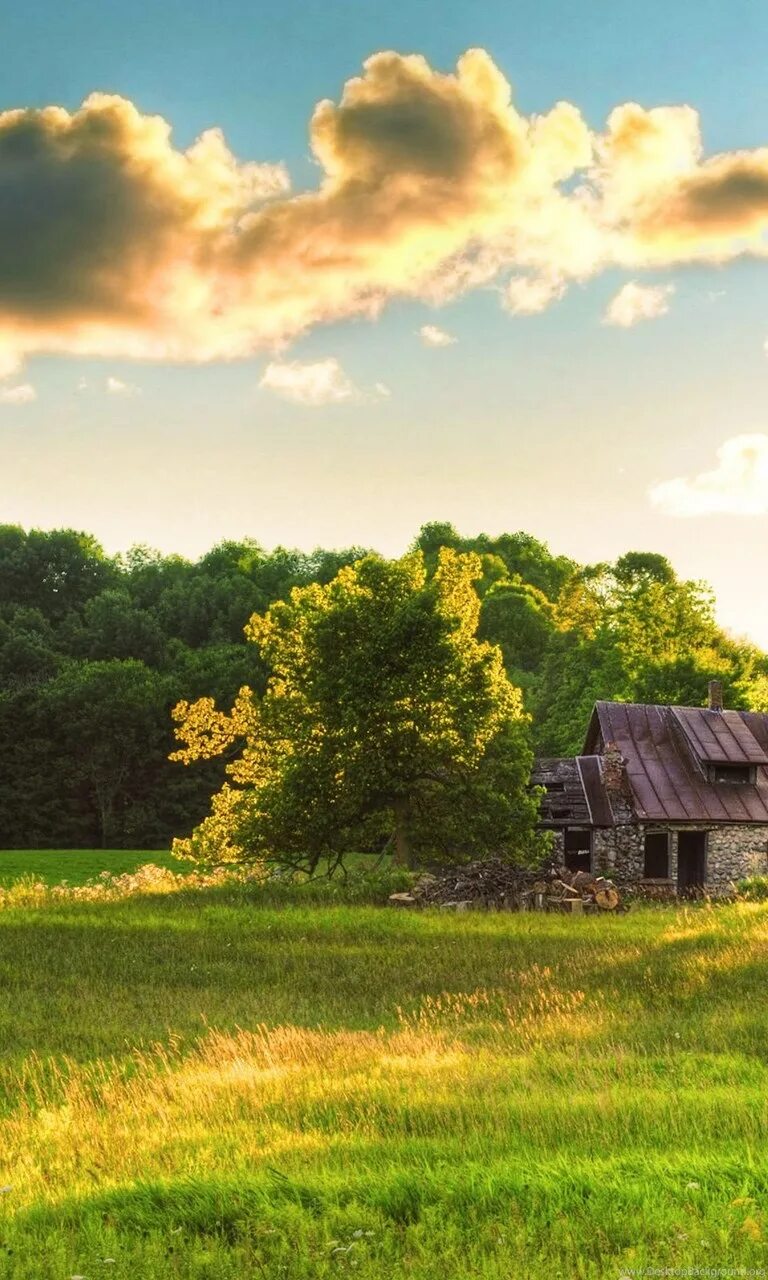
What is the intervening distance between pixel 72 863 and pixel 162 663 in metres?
21.5

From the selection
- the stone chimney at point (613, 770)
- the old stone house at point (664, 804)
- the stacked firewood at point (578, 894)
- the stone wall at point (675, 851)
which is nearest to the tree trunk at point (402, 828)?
the stacked firewood at point (578, 894)

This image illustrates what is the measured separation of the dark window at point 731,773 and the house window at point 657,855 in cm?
309

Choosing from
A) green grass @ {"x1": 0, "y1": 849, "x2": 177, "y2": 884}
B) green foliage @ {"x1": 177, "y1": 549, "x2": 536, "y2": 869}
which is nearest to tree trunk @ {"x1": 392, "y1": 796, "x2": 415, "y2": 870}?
green foliage @ {"x1": 177, "y1": 549, "x2": 536, "y2": 869}

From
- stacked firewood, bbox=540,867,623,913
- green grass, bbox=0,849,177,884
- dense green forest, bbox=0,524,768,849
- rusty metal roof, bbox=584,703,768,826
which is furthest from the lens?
dense green forest, bbox=0,524,768,849

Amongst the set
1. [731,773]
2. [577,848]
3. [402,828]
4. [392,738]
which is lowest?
[577,848]

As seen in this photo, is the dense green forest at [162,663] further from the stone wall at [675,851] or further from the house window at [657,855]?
the house window at [657,855]

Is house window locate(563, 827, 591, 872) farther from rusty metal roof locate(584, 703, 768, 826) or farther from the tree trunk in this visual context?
the tree trunk

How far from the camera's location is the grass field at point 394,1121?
6039 mm

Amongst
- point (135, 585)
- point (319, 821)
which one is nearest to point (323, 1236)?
point (319, 821)

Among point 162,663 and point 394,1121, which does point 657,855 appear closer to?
point 394,1121

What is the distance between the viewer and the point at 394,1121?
8.44m

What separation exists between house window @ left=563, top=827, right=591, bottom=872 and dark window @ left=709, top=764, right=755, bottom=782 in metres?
5.43

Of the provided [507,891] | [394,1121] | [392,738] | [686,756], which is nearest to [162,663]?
[686,756]

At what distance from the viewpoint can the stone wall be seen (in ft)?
129
